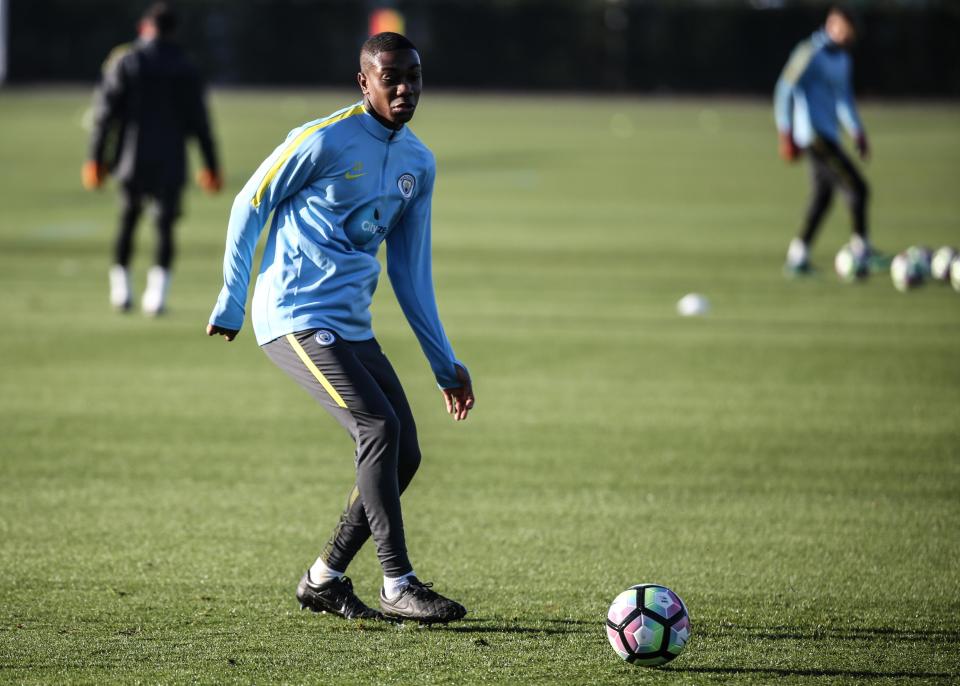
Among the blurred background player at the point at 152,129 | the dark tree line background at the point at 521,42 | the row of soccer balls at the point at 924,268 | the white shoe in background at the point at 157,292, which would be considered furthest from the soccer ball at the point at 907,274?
the dark tree line background at the point at 521,42

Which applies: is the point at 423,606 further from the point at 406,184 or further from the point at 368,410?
the point at 406,184

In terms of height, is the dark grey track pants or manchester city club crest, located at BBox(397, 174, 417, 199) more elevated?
manchester city club crest, located at BBox(397, 174, 417, 199)

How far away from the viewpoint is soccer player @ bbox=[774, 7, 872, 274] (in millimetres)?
16266

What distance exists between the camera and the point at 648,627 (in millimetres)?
5340

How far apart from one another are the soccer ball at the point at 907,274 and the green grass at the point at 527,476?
27 centimetres

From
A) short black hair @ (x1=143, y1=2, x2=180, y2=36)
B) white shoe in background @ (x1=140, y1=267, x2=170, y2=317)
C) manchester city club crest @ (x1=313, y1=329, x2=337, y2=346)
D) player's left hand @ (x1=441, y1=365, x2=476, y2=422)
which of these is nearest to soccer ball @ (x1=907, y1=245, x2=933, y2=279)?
white shoe in background @ (x1=140, y1=267, x2=170, y2=317)

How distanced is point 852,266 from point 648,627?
39.5 feet

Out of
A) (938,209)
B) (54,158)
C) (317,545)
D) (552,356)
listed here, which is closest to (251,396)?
(552,356)

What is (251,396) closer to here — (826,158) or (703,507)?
(703,507)

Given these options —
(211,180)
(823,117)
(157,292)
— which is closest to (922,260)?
(823,117)

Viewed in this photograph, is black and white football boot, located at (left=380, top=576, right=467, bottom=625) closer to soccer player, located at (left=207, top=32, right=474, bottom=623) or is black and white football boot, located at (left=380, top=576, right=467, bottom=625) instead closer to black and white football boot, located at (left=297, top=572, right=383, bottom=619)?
soccer player, located at (left=207, top=32, right=474, bottom=623)

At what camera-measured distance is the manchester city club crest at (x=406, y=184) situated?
19.1 ft

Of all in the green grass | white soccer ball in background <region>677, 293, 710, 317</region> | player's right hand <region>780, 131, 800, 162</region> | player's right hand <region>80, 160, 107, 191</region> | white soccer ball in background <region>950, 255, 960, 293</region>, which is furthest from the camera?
player's right hand <region>780, 131, 800, 162</region>

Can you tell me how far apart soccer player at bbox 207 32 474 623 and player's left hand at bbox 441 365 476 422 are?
0.32 metres
